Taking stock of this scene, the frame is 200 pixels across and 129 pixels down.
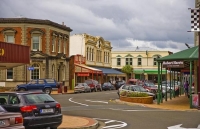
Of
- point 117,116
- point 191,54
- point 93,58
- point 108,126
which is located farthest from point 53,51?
point 108,126

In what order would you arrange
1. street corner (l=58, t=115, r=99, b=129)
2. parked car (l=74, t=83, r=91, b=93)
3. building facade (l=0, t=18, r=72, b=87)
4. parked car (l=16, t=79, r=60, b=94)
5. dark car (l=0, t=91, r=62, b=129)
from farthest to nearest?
building facade (l=0, t=18, r=72, b=87)
parked car (l=74, t=83, r=91, b=93)
parked car (l=16, t=79, r=60, b=94)
street corner (l=58, t=115, r=99, b=129)
dark car (l=0, t=91, r=62, b=129)

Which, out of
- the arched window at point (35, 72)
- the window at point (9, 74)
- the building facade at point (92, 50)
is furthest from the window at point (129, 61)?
the window at point (9, 74)

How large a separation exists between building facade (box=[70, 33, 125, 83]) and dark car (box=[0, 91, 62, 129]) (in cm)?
4368

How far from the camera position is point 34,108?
11977 mm

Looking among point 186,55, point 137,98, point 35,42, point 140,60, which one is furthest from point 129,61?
point 186,55

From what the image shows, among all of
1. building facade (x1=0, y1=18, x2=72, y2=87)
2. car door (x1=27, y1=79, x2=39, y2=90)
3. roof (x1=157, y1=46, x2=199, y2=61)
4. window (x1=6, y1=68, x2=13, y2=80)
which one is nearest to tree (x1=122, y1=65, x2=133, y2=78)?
building facade (x1=0, y1=18, x2=72, y2=87)

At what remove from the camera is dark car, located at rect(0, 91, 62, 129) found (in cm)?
1181

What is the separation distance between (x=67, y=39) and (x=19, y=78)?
10866 mm

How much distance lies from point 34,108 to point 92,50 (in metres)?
52.1

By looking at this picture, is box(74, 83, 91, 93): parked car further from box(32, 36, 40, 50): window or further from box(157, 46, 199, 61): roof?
box(157, 46, 199, 61): roof

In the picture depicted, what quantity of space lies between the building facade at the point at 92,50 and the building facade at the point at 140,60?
1367 centimetres

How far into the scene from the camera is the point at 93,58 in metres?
64.5

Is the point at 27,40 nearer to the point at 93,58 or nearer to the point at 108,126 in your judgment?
the point at 93,58

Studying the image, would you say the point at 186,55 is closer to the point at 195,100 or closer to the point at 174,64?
the point at 174,64
